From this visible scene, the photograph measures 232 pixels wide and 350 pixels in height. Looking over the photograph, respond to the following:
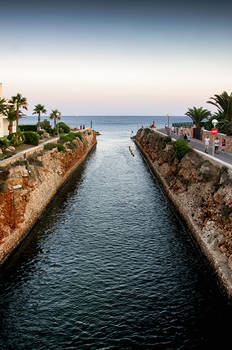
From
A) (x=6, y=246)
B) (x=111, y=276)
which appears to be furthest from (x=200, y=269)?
(x=6, y=246)

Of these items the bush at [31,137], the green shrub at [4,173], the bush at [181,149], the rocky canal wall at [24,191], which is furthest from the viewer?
the bush at [31,137]

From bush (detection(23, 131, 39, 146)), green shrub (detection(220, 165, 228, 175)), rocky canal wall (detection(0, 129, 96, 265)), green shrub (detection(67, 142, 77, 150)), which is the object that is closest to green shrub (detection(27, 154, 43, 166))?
rocky canal wall (detection(0, 129, 96, 265))

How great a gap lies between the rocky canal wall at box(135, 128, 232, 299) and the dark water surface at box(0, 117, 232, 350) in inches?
44.5

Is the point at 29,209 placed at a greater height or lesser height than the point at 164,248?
greater

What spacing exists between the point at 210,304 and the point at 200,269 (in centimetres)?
361

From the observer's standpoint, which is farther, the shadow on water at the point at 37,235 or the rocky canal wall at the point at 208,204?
the shadow on water at the point at 37,235

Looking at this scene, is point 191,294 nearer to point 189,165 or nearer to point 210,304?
point 210,304

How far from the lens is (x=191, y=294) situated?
15883mm

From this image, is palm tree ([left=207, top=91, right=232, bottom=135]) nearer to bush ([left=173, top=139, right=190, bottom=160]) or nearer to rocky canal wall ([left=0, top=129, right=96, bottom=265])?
bush ([left=173, top=139, right=190, bottom=160])

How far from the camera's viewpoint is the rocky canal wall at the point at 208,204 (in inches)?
676

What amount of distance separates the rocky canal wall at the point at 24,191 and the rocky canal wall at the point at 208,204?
1384cm

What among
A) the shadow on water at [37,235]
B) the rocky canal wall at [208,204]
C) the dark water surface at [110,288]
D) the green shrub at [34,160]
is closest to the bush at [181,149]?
the rocky canal wall at [208,204]

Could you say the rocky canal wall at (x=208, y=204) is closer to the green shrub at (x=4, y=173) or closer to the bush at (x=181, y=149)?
the bush at (x=181, y=149)

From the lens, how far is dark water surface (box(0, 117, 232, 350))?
42.2 ft
